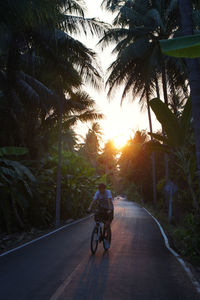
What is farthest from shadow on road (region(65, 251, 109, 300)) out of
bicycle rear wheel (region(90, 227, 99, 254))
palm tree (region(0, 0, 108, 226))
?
palm tree (region(0, 0, 108, 226))

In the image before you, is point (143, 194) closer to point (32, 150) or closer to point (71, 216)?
point (71, 216)

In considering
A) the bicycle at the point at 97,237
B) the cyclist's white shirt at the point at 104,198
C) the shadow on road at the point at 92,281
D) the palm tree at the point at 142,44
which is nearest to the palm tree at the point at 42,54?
the palm tree at the point at 142,44

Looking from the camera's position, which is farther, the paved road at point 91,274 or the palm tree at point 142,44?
the palm tree at point 142,44

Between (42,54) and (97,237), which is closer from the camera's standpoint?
(97,237)

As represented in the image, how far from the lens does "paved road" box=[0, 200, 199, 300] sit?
520 centimetres

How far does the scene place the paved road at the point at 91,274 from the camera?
205 inches

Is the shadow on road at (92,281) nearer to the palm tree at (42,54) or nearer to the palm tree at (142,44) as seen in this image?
the palm tree at (42,54)

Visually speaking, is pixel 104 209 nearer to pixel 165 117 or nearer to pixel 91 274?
pixel 91 274

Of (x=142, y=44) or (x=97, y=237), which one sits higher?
(x=142, y=44)

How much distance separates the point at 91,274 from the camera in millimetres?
6363

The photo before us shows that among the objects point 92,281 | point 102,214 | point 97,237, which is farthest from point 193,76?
point 92,281

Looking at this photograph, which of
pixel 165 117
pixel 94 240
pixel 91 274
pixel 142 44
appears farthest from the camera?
pixel 142 44

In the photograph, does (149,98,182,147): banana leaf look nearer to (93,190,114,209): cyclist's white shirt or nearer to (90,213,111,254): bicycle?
(93,190,114,209): cyclist's white shirt

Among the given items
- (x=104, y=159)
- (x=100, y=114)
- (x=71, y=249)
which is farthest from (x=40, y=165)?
(x=104, y=159)
